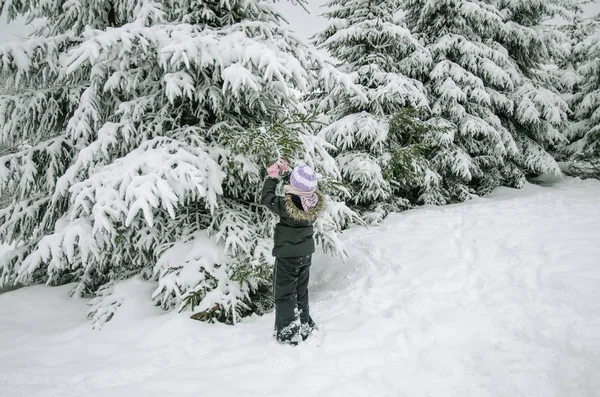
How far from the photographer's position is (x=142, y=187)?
3420 mm

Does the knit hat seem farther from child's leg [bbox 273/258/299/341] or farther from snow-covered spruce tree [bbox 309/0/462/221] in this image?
snow-covered spruce tree [bbox 309/0/462/221]

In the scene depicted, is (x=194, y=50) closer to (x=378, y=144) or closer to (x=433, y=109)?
(x=378, y=144)

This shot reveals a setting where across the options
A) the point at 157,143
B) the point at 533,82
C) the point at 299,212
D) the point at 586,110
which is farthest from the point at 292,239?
the point at 586,110

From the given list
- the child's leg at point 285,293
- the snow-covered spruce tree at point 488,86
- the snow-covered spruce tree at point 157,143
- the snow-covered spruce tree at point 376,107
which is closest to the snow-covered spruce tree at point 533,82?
the snow-covered spruce tree at point 488,86

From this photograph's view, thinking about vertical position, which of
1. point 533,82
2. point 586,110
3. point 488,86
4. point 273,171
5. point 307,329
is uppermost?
point 533,82

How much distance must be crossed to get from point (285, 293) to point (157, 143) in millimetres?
2534

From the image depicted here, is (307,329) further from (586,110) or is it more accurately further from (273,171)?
(586,110)

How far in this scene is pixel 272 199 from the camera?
3.66 m

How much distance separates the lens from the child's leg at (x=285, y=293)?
3654mm

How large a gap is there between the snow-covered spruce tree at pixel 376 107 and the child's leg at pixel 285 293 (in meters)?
4.67

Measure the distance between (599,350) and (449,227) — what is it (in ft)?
14.4

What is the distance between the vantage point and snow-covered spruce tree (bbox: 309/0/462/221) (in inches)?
324

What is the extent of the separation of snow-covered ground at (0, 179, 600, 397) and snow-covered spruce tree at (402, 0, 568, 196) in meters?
5.52

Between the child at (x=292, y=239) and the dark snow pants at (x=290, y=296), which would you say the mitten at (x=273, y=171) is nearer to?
the child at (x=292, y=239)
